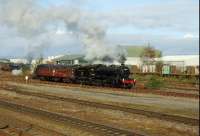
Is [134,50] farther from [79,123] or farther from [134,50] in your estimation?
[79,123]

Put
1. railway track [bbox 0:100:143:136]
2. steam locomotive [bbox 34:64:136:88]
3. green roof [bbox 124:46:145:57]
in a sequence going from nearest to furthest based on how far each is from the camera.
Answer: railway track [bbox 0:100:143:136] < steam locomotive [bbox 34:64:136:88] < green roof [bbox 124:46:145:57]

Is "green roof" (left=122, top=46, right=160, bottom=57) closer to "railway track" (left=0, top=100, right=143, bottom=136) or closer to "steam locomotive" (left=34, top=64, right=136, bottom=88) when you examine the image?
"steam locomotive" (left=34, top=64, right=136, bottom=88)

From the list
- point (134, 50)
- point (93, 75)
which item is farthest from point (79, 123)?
point (134, 50)

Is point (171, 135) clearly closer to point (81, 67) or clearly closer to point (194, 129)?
point (194, 129)

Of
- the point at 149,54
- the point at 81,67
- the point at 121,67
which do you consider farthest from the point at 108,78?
the point at 149,54

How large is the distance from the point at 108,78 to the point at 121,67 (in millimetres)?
1963

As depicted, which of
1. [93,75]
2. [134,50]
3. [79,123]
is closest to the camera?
[79,123]

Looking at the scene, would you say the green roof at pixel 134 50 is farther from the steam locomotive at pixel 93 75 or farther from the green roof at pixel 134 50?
the steam locomotive at pixel 93 75

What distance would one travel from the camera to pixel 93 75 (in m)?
41.8

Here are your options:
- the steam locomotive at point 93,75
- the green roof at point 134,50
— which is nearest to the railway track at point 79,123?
the steam locomotive at point 93,75

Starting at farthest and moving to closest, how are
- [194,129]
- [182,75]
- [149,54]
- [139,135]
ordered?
[149,54]
[182,75]
[194,129]
[139,135]

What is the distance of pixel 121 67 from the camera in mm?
38844

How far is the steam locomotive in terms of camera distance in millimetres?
38969

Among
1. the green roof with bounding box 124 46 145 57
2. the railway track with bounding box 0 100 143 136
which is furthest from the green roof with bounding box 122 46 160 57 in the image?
the railway track with bounding box 0 100 143 136
